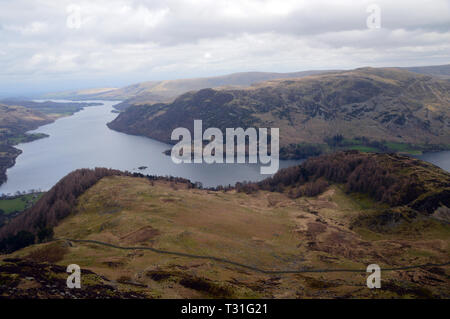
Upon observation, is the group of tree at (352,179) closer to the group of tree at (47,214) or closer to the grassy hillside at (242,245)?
the grassy hillside at (242,245)

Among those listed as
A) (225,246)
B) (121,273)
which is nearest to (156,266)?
(121,273)

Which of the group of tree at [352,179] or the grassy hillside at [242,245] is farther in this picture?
the group of tree at [352,179]

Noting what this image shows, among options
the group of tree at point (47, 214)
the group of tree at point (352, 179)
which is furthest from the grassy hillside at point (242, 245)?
the group of tree at point (352, 179)

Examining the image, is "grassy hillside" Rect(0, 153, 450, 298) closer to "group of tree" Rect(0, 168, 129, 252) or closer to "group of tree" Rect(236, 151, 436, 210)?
"group of tree" Rect(0, 168, 129, 252)

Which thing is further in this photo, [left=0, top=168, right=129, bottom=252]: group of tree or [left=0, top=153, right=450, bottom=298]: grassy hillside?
[left=0, top=168, right=129, bottom=252]: group of tree

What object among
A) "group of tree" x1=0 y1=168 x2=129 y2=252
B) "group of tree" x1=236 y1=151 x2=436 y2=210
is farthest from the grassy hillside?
"group of tree" x1=236 y1=151 x2=436 y2=210

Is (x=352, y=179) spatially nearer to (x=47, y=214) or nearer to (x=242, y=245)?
(x=242, y=245)

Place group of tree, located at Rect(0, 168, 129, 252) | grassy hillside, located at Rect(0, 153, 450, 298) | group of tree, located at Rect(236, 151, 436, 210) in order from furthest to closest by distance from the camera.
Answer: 1. group of tree, located at Rect(236, 151, 436, 210)
2. group of tree, located at Rect(0, 168, 129, 252)
3. grassy hillside, located at Rect(0, 153, 450, 298)

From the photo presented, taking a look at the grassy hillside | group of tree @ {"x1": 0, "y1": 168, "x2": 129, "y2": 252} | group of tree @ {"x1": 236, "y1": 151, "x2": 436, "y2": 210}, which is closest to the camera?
the grassy hillside

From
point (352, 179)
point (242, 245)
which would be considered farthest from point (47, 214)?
point (352, 179)
